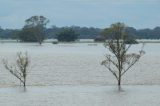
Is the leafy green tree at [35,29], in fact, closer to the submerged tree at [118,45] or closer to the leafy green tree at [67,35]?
the leafy green tree at [67,35]

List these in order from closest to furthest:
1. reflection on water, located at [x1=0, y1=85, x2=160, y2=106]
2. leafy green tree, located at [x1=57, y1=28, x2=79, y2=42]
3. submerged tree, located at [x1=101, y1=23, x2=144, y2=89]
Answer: reflection on water, located at [x1=0, y1=85, x2=160, y2=106]
submerged tree, located at [x1=101, y1=23, x2=144, y2=89]
leafy green tree, located at [x1=57, y1=28, x2=79, y2=42]

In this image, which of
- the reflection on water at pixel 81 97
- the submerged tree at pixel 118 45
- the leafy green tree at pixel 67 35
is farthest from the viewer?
the leafy green tree at pixel 67 35

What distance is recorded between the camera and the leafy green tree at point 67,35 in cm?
14598

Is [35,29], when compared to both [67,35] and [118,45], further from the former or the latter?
[118,45]

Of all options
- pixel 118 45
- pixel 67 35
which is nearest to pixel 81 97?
pixel 118 45

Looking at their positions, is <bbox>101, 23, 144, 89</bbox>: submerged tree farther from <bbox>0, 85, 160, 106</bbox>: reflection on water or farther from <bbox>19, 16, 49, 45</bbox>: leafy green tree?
<bbox>19, 16, 49, 45</bbox>: leafy green tree

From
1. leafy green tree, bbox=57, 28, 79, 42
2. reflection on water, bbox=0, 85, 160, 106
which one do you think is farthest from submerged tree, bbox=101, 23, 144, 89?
leafy green tree, bbox=57, 28, 79, 42

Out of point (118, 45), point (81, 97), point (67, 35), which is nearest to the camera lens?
point (81, 97)

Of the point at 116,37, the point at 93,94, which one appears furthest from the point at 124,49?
the point at 93,94

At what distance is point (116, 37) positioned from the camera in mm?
30625

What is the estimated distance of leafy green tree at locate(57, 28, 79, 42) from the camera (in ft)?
479

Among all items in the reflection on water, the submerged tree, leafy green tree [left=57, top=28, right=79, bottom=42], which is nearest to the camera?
the reflection on water

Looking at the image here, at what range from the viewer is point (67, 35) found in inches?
5915

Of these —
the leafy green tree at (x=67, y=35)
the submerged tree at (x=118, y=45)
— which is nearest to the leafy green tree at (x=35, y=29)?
the leafy green tree at (x=67, y=35)
